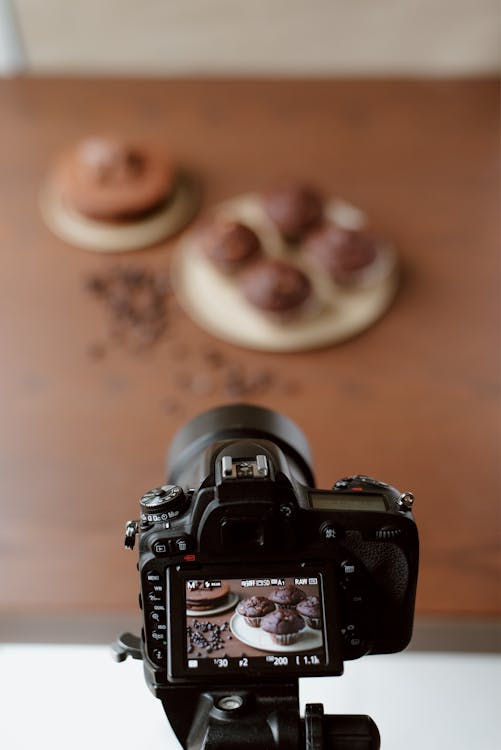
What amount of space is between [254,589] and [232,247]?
2.84 ft

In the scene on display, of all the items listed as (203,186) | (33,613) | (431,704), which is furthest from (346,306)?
(431,704)

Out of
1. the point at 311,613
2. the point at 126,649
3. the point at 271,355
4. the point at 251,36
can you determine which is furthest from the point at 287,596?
the point at 251,36

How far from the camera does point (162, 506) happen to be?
0.70 m

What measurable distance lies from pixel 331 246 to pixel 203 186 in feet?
1.03

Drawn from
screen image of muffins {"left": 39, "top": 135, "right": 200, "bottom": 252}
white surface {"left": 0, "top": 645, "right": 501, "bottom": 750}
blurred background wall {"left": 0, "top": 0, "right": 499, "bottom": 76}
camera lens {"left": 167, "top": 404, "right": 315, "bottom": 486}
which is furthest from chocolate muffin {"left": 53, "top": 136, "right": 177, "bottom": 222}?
white surface {"left": 0, "top": 645, "right": 501, "bottom": 750}

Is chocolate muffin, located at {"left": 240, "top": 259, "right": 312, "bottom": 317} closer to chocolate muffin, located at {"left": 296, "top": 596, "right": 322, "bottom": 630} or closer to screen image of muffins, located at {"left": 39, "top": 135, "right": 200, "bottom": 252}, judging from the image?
screen image of muffins, located at {"left": 39, "top": 135, "right": 200, "bottom": 252}

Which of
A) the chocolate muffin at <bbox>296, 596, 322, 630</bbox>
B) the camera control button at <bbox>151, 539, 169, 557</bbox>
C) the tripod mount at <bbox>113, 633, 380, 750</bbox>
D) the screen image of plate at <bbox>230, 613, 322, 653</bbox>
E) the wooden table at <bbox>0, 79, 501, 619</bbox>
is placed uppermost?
the wooden table at <bbox>0, 79, 501, 619</bbox>

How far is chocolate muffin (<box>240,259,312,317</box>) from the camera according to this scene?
4.64 ft

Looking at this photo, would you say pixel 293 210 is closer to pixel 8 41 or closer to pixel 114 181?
pixel 114 181

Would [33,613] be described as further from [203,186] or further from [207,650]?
[203,186]

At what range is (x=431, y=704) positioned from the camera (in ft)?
2.62

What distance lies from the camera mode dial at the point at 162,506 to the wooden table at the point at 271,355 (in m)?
0.43

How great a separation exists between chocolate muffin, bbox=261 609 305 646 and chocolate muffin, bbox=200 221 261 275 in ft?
2.85

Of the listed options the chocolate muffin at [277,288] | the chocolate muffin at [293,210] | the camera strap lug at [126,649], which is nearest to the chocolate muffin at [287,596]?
the camera strap lug at [126,649]
